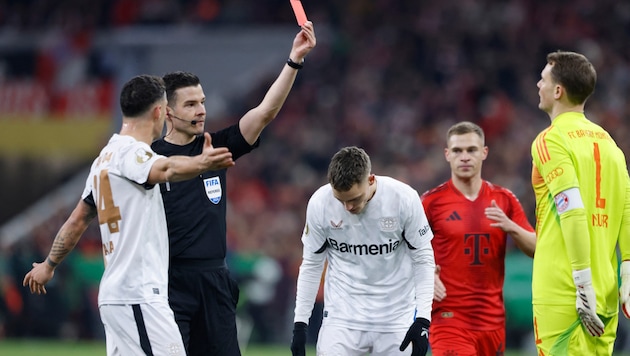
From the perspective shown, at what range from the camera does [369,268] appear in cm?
705

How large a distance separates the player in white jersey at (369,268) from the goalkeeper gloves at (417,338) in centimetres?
10

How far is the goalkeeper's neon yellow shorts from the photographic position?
6027 millimetres

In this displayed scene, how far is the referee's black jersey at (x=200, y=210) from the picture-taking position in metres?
6.80

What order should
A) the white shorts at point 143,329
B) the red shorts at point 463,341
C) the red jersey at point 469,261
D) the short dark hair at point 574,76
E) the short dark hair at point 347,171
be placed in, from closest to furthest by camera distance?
the white shorts at point 143,329 → the short dark hair at point 574,76 → the short dark hair at point 347,171 → the red shorts at point 463,341 → the red jersey at point 469,261

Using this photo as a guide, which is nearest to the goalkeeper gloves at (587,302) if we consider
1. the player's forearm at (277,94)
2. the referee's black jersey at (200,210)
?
the player's forearm at (277,94)

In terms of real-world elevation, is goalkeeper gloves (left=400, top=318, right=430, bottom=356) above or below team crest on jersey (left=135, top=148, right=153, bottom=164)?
below

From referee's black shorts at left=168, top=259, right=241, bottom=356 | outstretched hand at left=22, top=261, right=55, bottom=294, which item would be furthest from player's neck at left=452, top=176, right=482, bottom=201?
outstretched hand at left=22, top=261, right=55, bottom=294

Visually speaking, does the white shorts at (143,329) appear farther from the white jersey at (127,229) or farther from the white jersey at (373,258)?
the white jersey at (373,258)

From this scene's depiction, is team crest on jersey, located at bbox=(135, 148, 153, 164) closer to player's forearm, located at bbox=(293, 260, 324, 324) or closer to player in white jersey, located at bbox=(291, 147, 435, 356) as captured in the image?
player in white jersey, located at bbox=(291, 147, 435, 356)

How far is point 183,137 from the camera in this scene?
7.12 m

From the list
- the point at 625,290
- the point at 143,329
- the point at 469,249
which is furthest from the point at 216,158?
the point at 469,249

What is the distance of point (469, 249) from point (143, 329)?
303cm

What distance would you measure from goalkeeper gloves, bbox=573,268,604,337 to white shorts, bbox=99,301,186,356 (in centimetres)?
238

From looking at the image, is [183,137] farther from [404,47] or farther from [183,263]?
[404,47]
